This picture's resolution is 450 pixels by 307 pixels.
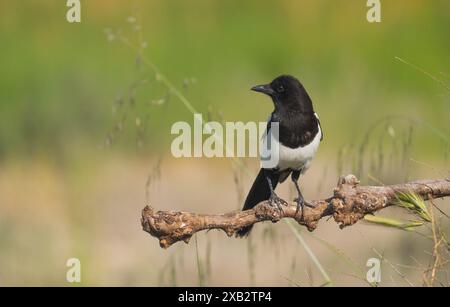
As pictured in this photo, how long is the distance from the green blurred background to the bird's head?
899mm

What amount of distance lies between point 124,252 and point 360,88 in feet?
6.26

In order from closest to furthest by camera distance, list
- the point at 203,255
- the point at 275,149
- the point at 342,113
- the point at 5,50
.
Answer: 1. the point at 275,149
2. the point at 203,255
3. the point at 342,113
4. the point at 5,50

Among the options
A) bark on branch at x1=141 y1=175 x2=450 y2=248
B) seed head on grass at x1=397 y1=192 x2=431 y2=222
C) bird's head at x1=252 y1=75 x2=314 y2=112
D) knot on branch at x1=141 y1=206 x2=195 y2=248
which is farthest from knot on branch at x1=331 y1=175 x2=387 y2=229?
bird's head at x1=252 y1=75 x2=314 y2=112

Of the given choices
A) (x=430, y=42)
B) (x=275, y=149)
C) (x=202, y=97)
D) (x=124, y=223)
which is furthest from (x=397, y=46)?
(x=275, y=149)

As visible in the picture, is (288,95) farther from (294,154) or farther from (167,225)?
(167,225)

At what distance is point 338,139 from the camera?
7.76 m

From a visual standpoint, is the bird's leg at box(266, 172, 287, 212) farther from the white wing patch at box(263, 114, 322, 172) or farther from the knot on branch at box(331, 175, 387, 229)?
the knot on branch at box(331, 175, 387, 229)

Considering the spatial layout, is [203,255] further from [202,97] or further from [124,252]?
[202,97]

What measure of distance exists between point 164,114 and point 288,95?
284 cm

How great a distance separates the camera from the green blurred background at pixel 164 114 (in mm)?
6938

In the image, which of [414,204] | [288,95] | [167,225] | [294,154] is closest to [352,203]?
[414,204]

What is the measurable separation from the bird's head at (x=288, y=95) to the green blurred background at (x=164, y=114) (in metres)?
0.90

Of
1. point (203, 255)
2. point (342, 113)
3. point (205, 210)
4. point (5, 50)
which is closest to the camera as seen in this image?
point (203, 255)

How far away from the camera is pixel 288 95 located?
5.21 m
